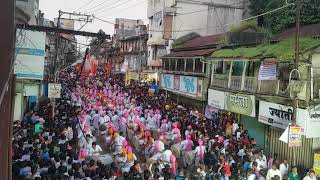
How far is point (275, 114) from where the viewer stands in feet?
50.7

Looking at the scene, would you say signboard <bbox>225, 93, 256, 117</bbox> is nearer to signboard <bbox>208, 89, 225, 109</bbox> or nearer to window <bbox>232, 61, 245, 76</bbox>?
signboard <bbox>208, 89, 225, 109</bbox>

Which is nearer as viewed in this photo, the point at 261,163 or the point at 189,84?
the point at 261,163

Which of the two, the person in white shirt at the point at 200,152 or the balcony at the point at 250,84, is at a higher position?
the balcony at the point at 250,84

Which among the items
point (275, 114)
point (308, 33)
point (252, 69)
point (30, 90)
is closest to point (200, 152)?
point (275, 114)

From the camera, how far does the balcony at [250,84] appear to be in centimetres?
1585

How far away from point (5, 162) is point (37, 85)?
53.4ft

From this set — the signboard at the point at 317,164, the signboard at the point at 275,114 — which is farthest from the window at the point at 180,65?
the signboard at the point at 317,164

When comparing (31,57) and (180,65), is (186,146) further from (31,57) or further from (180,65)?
(180,65)

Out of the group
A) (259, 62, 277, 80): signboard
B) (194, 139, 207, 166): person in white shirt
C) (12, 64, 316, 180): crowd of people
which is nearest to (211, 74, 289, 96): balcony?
(259, 62, 277, 80): signboard

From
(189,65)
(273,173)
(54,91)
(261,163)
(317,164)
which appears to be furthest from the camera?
(189,65)

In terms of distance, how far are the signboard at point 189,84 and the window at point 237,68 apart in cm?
374

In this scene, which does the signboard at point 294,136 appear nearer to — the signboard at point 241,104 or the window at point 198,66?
the signboard at point 241,104

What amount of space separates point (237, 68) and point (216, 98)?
1.88 m

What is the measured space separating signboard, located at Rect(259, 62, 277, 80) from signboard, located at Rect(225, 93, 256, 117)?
1.41m
